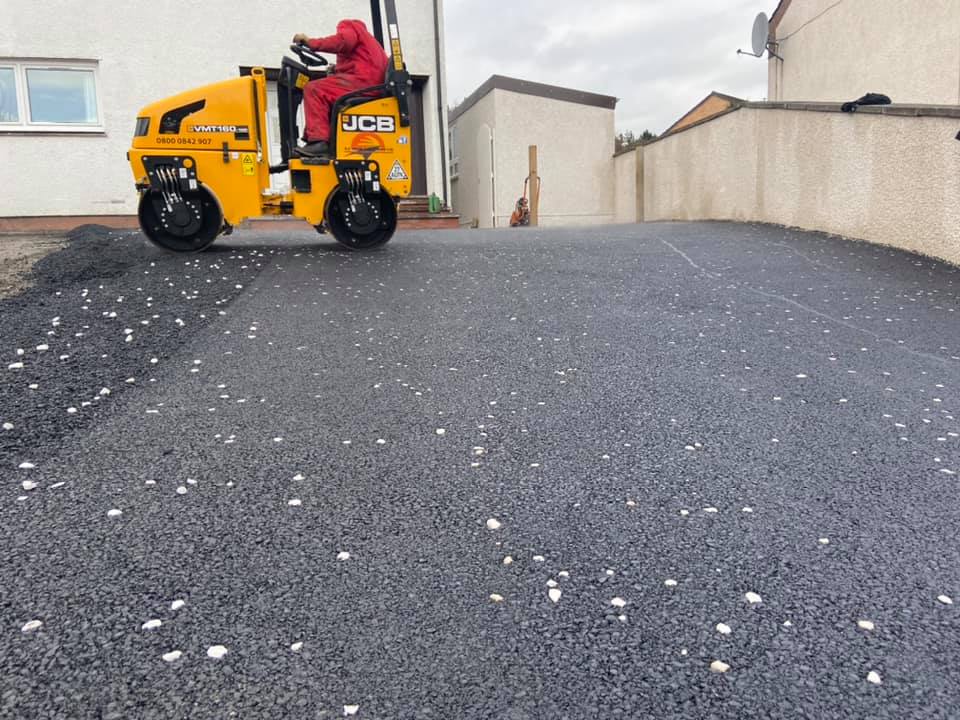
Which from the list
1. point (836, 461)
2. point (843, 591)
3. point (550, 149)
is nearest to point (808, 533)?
point (843, 591)

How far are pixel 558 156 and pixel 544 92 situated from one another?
65.0 inches

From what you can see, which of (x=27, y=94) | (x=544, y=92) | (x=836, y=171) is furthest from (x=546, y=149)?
(x=27, y=94)

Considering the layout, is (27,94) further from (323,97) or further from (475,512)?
(475,512)

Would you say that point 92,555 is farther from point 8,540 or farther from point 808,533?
point 808,533

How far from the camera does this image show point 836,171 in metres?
9.66

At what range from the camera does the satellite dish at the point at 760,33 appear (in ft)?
60.2

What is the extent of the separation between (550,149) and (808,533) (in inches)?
731

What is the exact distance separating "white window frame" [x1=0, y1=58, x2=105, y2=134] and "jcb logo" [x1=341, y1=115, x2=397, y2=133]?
25.6 feet

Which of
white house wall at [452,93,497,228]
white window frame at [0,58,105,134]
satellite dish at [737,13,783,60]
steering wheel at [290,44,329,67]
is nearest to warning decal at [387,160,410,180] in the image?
steering wheel at [290,44,329,67]

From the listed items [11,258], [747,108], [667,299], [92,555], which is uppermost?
[747,108]

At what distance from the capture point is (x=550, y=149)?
794 inches

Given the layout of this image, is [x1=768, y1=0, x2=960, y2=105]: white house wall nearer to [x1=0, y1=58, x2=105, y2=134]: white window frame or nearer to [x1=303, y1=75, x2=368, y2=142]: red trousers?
[x1=303, y1=75, x2=368, y2=142]: red trousers

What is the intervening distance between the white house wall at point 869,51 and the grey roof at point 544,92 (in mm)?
4227

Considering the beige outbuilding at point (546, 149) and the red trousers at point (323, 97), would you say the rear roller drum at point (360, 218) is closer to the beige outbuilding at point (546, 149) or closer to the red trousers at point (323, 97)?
the red trousers at point (323, 97)
